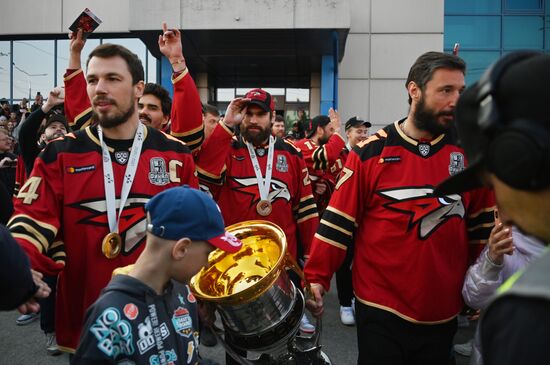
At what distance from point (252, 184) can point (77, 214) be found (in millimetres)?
1912

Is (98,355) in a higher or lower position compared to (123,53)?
lower

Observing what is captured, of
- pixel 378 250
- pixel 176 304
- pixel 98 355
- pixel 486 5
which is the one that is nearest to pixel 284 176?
pixel 378 250

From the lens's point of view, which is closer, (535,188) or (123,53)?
(535,188)

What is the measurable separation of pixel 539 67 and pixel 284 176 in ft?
11.1

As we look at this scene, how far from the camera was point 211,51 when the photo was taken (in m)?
15.0

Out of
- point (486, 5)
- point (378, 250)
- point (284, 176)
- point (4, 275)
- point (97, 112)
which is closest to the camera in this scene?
point (4, 275)

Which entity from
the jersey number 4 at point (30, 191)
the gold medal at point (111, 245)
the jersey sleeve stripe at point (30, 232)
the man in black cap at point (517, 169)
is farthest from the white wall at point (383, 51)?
the man in black cap at point (517, 169)

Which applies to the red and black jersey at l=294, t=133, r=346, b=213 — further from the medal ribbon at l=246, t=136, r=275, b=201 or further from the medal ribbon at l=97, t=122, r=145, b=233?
the medal ribbon at l=97, t=122, r=145, b=233

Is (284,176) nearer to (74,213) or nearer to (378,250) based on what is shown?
(378,250)

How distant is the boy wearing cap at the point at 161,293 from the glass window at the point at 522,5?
750 inches

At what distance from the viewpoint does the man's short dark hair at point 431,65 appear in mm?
2754

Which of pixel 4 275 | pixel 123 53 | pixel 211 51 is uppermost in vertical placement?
pixel 211 51

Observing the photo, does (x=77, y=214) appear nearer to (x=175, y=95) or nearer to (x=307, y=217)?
(x=175, y=95)

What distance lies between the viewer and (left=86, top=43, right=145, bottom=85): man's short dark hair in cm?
275
